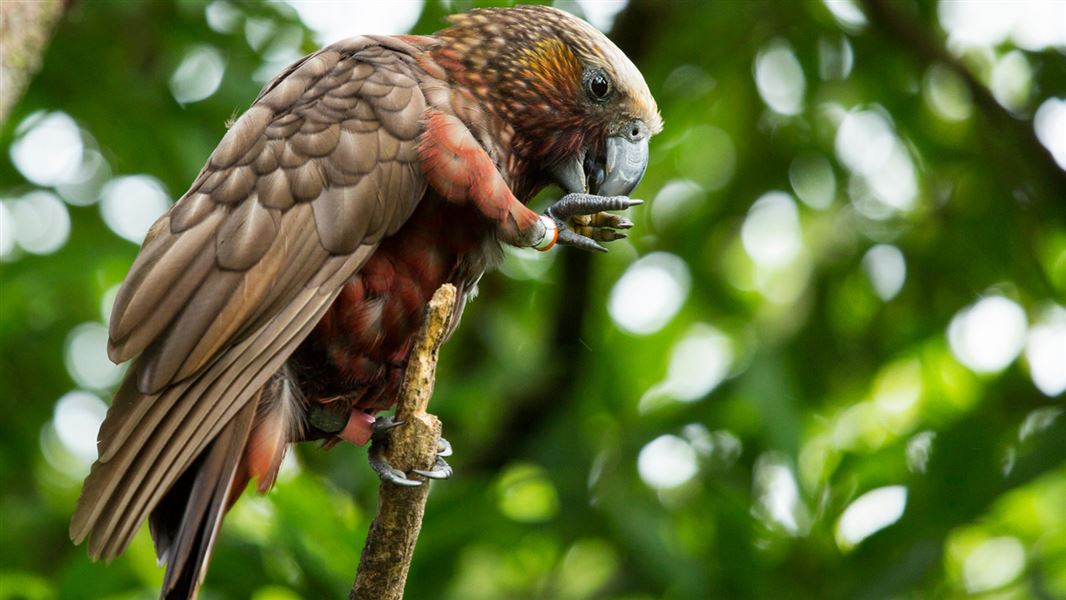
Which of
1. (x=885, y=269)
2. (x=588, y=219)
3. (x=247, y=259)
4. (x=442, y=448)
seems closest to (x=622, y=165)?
(x=588, y=219)

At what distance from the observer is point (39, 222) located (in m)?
6.69

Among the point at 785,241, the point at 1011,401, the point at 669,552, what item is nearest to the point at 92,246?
the point at 669,552

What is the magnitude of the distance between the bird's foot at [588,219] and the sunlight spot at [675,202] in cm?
271

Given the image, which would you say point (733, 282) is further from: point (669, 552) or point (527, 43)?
point (527, 43)

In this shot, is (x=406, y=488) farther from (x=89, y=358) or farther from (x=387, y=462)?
(x=89, y=358)

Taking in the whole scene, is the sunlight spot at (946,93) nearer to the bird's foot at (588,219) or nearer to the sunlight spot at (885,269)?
the sunlight spot at (885,269)

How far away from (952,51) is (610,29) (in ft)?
6.20

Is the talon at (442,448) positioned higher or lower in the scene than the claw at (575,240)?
lower

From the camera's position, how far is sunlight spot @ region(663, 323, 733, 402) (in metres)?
6.40

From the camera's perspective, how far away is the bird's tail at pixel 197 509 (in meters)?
3.59

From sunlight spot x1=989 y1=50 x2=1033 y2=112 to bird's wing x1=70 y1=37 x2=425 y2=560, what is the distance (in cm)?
392

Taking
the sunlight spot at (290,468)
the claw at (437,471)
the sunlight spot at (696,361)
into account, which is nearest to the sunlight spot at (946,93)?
the sunlight spot at (696,361)

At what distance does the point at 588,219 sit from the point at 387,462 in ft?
3.70

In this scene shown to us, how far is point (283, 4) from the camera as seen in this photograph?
6.46 metres
